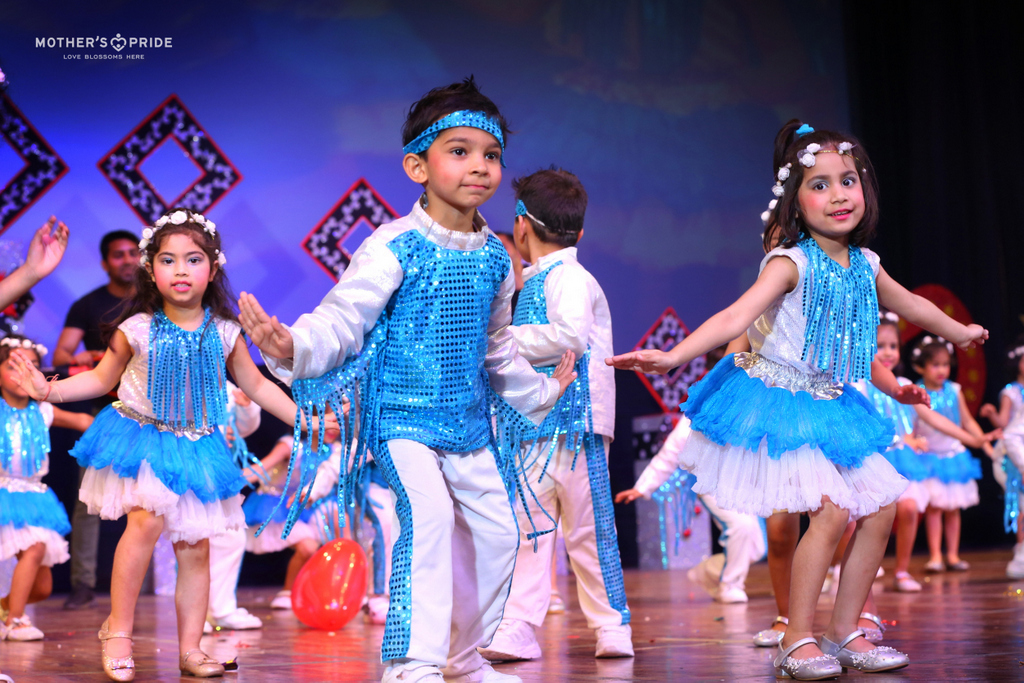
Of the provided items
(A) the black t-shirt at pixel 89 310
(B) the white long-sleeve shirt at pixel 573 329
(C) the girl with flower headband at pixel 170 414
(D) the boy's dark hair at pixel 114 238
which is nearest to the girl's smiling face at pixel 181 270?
(C) the girl with flower headband at pixel 170 414

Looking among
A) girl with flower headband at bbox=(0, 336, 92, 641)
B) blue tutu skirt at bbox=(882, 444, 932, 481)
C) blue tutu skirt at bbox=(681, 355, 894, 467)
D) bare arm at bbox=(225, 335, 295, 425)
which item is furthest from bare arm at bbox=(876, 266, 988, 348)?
girl with flower headband at bbox=(0, 336, 92, 641)

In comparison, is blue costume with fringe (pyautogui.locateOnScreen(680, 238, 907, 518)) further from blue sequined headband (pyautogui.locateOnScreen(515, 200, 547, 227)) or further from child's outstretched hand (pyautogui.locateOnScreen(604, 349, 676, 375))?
blue sequined headband (pyautogui.locateOnScreen(515, 200, 547, 227))

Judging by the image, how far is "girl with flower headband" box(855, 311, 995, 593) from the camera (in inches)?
202

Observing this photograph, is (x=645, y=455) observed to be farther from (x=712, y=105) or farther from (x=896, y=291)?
(x=896, y=291)

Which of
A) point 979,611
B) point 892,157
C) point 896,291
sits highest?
point 892,157

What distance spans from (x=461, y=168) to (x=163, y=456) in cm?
132

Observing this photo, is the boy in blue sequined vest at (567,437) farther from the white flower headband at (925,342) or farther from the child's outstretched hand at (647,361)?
the white flower headband at (925,342)

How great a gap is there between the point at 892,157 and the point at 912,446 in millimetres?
3474

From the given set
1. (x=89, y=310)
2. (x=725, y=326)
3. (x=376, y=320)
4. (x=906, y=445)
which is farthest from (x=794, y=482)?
(x=89, y=310)

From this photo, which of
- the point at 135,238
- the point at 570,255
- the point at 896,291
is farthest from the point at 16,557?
the point at 896,291

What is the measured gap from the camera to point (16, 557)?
4184mm

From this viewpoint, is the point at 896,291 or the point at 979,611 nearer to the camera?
the point at 896,291

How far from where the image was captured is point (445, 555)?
2.04m

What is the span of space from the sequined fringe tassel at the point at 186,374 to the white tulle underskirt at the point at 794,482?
1400 mm
